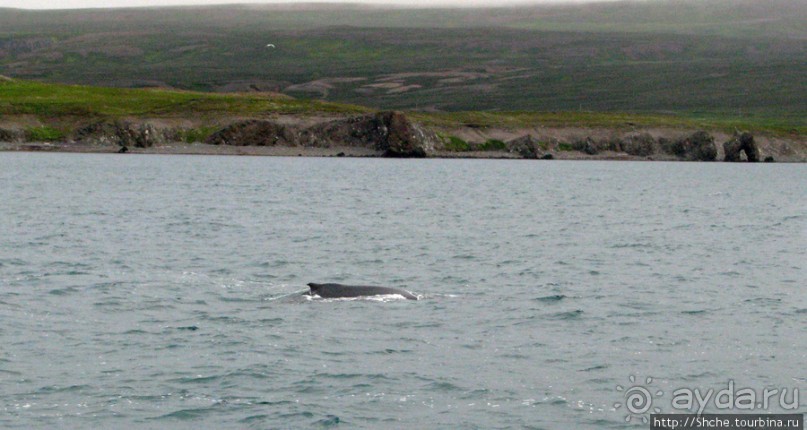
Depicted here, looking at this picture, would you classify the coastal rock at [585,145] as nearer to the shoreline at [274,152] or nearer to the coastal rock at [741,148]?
the shoreline at [274,152]

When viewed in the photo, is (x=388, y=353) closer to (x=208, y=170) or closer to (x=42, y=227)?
(x=42, y=227)

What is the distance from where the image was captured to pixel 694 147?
152 m

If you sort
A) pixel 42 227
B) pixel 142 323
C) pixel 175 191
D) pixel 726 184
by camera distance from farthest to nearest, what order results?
pixel 726 184 < pixel 175 191 < pixel 42 227 < pixel 142 323

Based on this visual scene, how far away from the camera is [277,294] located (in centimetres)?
3098

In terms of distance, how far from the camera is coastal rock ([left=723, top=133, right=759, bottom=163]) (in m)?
148

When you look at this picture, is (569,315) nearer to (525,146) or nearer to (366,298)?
(366,298)

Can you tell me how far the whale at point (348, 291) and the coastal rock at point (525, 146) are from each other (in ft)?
394

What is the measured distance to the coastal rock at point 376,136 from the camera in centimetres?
14238

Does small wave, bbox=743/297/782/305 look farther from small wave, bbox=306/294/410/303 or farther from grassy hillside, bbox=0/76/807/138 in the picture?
grassy hillside, bbox=0/76/807/138

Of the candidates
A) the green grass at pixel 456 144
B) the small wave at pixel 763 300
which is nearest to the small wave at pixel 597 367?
the small wave at pixel 763 300

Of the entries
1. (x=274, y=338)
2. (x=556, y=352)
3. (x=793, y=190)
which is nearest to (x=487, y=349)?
(x=556, y=352)

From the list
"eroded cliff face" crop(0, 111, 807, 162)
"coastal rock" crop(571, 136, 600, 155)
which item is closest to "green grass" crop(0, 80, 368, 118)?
"eroded cliff face" crop(0, 111, 807, 162)

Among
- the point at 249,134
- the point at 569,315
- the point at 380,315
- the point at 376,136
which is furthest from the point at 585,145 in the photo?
the point at 380,315

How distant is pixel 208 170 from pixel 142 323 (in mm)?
80142
